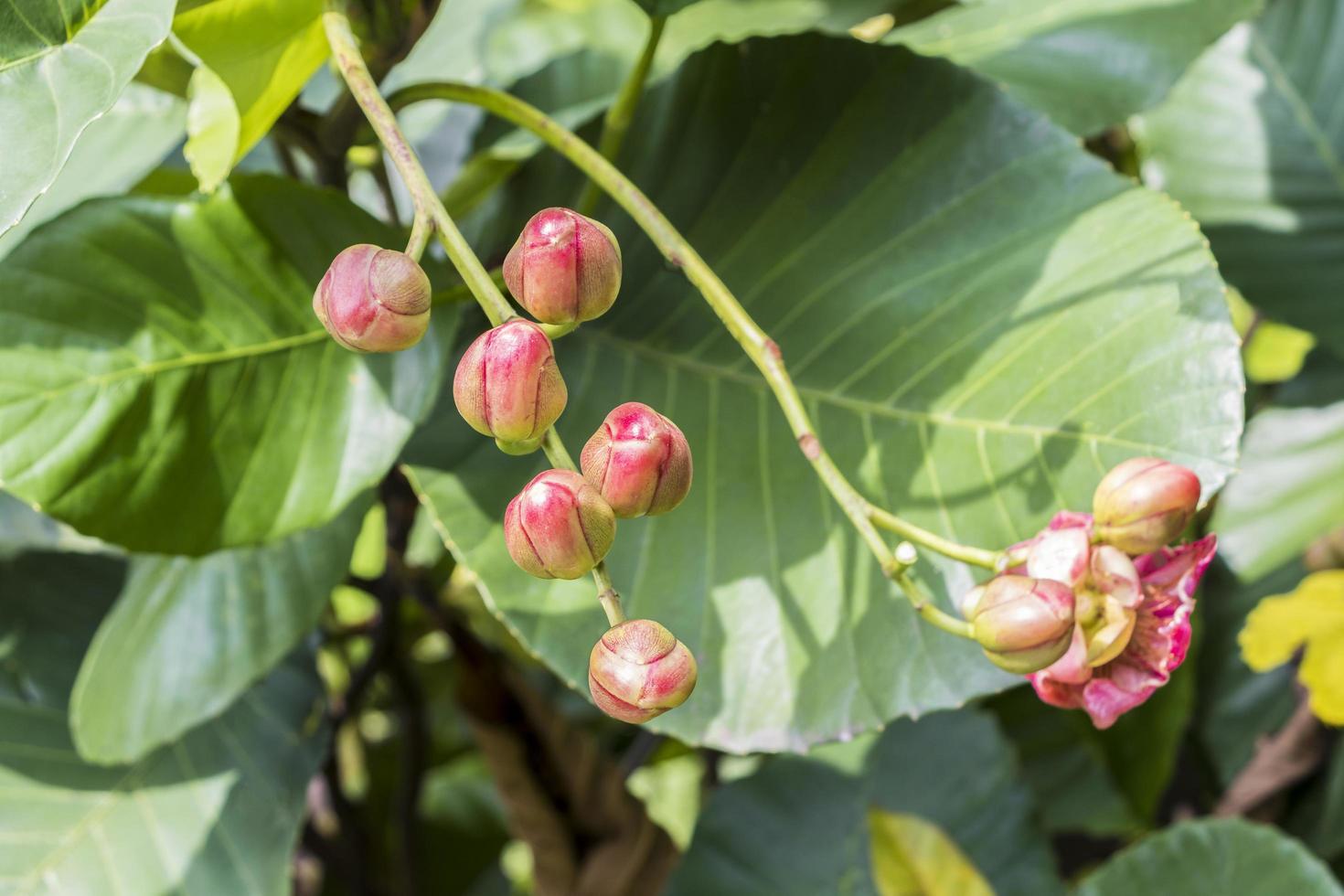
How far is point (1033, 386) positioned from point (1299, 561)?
2.24 ft

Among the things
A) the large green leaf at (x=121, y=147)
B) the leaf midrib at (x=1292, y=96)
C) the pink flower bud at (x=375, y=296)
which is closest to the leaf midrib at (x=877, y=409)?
the pink flower bud at (x=375, y=296)

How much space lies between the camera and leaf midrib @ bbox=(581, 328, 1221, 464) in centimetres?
62

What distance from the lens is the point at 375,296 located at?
0.46 meters

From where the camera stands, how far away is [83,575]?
1.07m

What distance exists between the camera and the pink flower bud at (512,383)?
0.42m

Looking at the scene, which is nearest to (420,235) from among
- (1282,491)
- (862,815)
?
(862,815)

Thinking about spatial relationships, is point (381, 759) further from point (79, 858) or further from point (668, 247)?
point (668, 247)

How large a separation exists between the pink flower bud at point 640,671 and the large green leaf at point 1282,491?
0.94m

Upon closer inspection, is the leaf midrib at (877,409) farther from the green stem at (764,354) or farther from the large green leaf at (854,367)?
the green stem at (764,354)

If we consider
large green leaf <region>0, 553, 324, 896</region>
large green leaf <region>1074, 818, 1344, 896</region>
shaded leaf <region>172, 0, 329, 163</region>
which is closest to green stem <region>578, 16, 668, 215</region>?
shaded leaf <region>172, 0, 329, 163</region>

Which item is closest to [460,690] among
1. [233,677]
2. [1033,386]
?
[233,677]

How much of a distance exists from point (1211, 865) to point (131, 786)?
80 centimetres

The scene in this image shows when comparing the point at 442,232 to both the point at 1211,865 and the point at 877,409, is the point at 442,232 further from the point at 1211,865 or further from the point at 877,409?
the point at 1211,865

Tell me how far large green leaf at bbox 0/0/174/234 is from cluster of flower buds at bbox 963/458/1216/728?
392 mm
